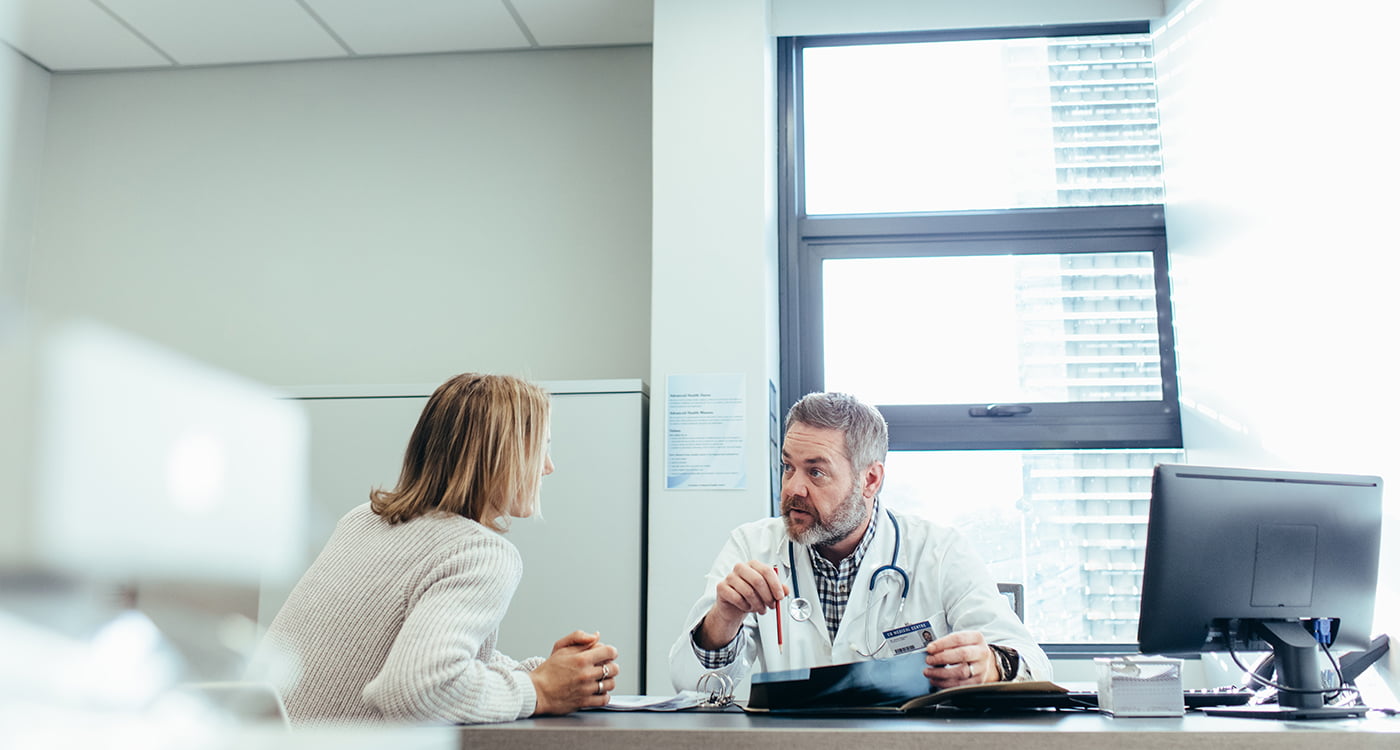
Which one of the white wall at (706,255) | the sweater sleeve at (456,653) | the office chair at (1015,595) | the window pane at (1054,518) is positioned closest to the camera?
the sweater sleeve at (456,653)

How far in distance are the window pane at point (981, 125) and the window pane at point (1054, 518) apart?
785 mm

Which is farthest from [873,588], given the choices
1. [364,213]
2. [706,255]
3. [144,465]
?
[364,213]

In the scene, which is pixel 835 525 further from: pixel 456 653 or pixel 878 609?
pixel 456 653

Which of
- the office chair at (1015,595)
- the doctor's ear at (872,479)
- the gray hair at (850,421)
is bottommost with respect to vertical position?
the office chair at (1015,595)

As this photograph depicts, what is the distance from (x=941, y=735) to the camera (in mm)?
995

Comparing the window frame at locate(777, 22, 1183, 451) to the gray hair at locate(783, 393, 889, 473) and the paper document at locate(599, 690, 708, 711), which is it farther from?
the paper document at locate(599, 690, 708, 711)

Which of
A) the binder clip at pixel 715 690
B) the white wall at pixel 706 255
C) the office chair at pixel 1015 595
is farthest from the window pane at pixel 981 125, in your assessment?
the binder clip at pixel 715 690

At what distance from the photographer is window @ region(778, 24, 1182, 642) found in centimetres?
292

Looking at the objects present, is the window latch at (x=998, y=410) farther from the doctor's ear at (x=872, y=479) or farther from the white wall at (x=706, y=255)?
the doctor's ear at (x=872, y=479)

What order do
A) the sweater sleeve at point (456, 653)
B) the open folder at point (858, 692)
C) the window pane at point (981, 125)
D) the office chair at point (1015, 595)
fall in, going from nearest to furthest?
the sweater sleeve at point (456, 653) < the open folder at point (858, 692) < the office chair at point (1015, 595) < the window pane at point (981, 125)

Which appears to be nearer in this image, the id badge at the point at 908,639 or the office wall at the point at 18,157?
the id badge at the point at 908,639

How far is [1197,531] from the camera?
4.68ft

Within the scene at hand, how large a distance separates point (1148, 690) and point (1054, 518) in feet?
5.95

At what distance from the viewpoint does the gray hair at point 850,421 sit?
6.46 feet
